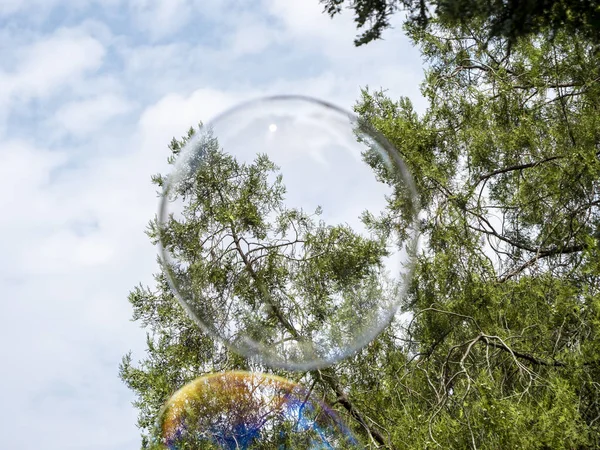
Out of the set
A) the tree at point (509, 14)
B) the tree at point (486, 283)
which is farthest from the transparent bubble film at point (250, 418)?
the tree at point (509, 14)

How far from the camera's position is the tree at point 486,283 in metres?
5.17

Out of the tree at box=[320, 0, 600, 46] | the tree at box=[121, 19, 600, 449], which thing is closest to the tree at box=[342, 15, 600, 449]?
the tree at box=[121, 19, 600, 449]

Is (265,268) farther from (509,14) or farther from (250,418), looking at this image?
(509,14)

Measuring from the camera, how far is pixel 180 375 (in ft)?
26.9

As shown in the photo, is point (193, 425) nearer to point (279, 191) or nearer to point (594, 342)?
point (279, 191)

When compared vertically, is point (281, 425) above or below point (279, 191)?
below

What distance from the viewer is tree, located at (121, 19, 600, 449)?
5.17 metres

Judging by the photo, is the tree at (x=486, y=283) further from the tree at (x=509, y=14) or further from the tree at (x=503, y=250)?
the tree at (x=509, y=14)

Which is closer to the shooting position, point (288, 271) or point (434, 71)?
point (288, 271)

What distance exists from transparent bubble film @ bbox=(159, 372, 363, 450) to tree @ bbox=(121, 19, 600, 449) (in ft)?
0.74

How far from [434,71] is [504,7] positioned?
19.1ft

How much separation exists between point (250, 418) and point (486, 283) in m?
2.71

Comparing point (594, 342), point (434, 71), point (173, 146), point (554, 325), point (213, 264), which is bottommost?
point (594, 342)

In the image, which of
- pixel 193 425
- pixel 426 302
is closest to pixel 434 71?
pixel 426 302
